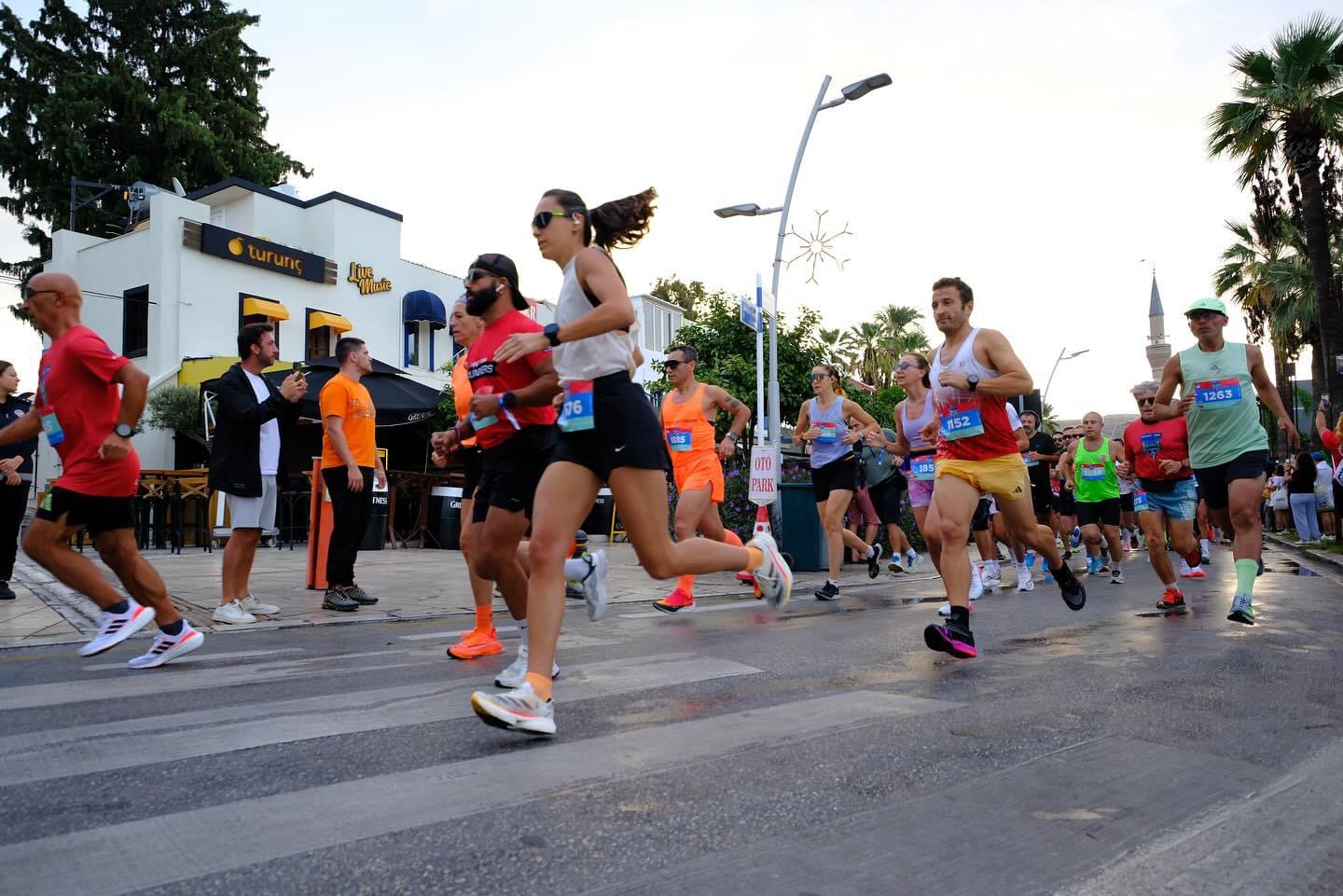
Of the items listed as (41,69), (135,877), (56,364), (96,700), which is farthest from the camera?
(41,69)

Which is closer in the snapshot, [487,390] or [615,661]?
[487,390]

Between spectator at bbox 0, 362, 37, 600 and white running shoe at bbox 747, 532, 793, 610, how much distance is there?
6343mm

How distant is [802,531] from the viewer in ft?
39.4

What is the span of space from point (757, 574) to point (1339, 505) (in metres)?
12.6

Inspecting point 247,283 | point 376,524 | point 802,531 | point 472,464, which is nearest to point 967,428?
point 472,464

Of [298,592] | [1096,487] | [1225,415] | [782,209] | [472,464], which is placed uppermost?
[782,209]

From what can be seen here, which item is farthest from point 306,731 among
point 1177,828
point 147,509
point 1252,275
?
point 1252,275

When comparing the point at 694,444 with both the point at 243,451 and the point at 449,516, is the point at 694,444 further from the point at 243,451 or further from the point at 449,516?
the point at 449,516

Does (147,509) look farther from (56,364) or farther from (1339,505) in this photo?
(1339,505)

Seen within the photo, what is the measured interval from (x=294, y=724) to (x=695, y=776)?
154cm

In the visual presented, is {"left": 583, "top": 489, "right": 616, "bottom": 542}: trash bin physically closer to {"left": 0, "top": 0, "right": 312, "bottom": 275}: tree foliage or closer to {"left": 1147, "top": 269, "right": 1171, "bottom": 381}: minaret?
{"left": 0, "top": 0, "right": 312, "bottom": 275}: tree foliage

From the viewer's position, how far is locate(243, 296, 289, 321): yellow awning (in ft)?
90.8

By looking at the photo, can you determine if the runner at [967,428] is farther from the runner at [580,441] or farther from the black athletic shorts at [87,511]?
the black athletic shorts at [87,511]

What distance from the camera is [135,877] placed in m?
2.03
